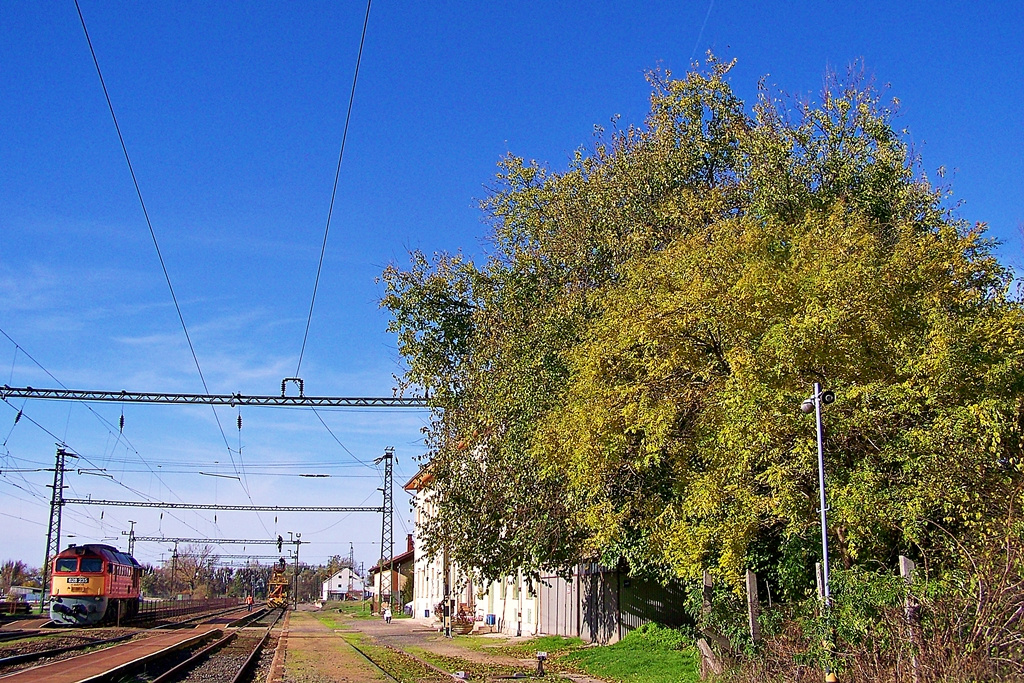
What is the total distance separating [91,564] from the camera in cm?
4316

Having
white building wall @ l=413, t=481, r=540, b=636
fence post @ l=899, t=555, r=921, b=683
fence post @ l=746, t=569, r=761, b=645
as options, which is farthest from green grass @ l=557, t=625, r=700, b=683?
fence post @ l=899, t=555, r=921, b=683

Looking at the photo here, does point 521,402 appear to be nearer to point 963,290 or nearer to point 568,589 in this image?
point 963,290

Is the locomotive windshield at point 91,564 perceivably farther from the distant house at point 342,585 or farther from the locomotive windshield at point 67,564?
the distant house at point 342,585

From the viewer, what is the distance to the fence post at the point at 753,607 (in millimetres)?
14504

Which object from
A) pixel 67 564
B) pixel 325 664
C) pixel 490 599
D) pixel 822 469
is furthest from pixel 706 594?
pixel 67 564

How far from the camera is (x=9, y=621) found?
47.9 meters

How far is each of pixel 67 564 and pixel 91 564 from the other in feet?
3.59

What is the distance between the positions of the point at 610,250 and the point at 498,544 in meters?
8.12

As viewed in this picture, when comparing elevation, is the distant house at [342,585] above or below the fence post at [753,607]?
below

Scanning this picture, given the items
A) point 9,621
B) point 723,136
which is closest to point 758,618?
point 723,136

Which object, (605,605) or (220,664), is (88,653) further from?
(605,605)

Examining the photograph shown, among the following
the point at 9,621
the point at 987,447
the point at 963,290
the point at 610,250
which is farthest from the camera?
the point at 9,621

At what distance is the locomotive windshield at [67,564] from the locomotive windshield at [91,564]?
0.35 meters

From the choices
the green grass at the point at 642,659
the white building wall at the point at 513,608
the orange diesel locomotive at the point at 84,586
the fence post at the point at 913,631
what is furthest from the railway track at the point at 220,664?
the fence post at the point at 913,631
